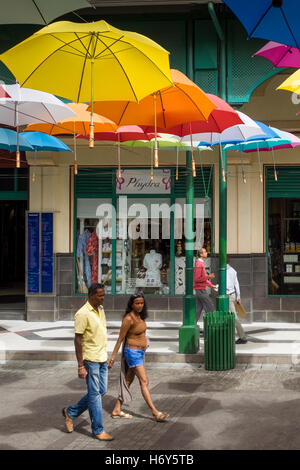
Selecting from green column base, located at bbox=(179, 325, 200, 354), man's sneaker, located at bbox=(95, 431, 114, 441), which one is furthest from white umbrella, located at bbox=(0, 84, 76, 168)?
man's sneaker, located at bbox=(95, 431, 114, 441)

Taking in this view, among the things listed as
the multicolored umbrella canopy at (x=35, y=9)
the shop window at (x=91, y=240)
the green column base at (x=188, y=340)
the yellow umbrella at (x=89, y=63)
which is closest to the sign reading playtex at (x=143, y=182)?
the shop window at (x=91, y=240)

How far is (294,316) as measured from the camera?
1628cm

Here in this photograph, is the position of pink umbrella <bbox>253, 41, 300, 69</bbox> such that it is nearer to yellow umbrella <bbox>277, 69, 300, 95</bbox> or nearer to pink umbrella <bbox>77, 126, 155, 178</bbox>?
yellow umbrella <bbox>277, 69, 300, 95</bbox>

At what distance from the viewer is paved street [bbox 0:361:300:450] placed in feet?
23.6

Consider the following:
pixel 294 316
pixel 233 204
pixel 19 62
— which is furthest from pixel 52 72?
pixel 294 316

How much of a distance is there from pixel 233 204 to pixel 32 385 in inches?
316

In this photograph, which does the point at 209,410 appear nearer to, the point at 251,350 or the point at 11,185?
the point at 251,350

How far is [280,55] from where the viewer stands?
10.4 meters

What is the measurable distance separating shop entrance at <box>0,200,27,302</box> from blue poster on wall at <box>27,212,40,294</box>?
7.29 m

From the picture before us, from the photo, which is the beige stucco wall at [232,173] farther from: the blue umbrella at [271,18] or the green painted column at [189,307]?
the blue umbrella at [271,18]

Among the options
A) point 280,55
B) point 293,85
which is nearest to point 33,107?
point 280,55

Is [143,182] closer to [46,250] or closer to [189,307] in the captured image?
[46,250]

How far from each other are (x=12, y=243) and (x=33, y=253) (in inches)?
355

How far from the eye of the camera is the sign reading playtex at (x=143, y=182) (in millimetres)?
16781
